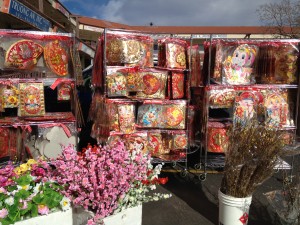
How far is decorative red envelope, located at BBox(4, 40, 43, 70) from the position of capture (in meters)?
3.60

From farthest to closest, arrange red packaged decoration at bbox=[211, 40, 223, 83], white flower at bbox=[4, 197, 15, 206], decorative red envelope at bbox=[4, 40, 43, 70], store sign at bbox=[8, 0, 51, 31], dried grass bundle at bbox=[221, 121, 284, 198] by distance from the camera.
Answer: store sign at bbox=[8, 0, 51, 31] → red packaged decoration at bbox=[211, 40, 223, 83] → decorative red envelope at bbox=[4, 40, 43, 70] → dried grass bundle at bbox=[221, 121, 284, 198] → white flower at bbox=[4, 197, 15, 206]

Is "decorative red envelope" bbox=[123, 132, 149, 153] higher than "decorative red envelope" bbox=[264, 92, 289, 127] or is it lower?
lower

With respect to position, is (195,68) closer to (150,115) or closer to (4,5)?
(150,115)

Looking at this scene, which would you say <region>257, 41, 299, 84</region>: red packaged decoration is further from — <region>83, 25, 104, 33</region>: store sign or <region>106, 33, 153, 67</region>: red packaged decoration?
<region>83, 25, 104, 33</region>: store sign

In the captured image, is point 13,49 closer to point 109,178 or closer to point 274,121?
point 109,178

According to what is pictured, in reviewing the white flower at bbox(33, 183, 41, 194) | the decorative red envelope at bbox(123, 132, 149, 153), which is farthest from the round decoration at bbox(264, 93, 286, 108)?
the white flower at bbox(33, 183, 41, 194)

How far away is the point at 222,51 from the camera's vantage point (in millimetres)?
4293

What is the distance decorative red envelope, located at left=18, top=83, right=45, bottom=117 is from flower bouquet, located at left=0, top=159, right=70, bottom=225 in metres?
1.49

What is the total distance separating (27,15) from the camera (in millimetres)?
5047

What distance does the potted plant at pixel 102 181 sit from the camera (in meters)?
2.14

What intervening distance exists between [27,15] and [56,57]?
1811 millimetres

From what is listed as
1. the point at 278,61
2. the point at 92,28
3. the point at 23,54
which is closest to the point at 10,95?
the point at 23,54

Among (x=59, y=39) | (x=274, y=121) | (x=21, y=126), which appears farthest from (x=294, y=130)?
(x=21, y=126)

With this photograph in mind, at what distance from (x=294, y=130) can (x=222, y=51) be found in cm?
174
